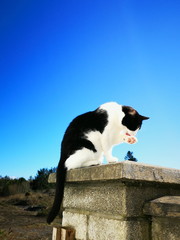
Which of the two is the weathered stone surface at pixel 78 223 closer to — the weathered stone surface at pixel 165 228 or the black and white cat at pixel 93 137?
the black and white cat at pixel 93 137

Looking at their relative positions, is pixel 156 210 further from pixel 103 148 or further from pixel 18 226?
pixel 18 226

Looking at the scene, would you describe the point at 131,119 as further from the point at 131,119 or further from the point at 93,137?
the point at 93,137

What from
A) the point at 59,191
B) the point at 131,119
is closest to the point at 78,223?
the point at 59,191

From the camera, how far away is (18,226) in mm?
7379

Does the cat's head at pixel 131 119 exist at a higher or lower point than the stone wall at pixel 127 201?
higher

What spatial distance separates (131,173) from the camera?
1.76 m

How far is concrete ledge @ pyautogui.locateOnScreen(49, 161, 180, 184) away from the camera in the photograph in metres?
1.75

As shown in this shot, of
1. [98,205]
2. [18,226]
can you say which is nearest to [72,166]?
[98,205]

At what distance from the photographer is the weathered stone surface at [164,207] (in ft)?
5.44

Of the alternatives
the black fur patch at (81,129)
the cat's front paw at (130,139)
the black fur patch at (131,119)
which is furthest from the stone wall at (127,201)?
the black fur patch at (131,119)

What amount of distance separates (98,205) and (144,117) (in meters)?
1.29

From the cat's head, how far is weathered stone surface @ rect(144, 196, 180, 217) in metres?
1.09

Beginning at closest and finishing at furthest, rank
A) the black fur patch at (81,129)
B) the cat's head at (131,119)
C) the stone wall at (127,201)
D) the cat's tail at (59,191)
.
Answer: the stone wall at (127,201) → the cat's tail at (59,191) → the black fur patch at (81,129) → the cat's head at (131,119)

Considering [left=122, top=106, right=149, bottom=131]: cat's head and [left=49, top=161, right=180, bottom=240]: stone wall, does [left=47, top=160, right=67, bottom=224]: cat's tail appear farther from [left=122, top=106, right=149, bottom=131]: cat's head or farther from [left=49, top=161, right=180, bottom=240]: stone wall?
[left=122, top=106, right=149, bottom=131]: cat's head
